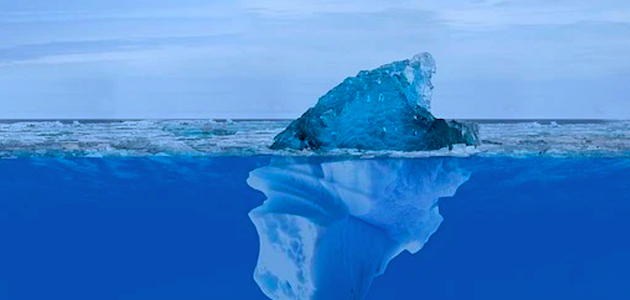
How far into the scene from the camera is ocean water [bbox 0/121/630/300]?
277 inches

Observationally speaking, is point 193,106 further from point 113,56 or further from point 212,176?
point 212,176

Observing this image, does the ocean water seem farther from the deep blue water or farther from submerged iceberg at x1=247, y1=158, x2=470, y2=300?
submerged iceberg at x1=247, y1=158, x2=470, y2=300

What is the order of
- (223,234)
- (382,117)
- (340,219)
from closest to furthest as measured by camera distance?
(382,117) < (340,219) < (223,234)

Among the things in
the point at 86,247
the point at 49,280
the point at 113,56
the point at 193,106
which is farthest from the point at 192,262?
the point at 113,56

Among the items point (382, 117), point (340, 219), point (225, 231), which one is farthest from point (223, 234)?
point (382, 117)

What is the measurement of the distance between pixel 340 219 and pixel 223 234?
82.1 inches

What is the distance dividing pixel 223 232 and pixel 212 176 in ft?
2.76

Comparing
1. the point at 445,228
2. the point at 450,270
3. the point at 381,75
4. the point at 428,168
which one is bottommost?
the point at 450,270

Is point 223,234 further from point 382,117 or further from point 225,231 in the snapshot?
point 382,117

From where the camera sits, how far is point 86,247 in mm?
7574

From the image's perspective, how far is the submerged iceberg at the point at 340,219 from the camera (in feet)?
19.2

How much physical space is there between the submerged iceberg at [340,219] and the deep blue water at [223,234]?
87 cm

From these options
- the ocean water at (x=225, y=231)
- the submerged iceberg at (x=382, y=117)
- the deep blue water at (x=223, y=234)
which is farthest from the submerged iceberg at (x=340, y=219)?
the deep blue water at (x=223, y=234)

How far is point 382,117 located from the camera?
199 inches
